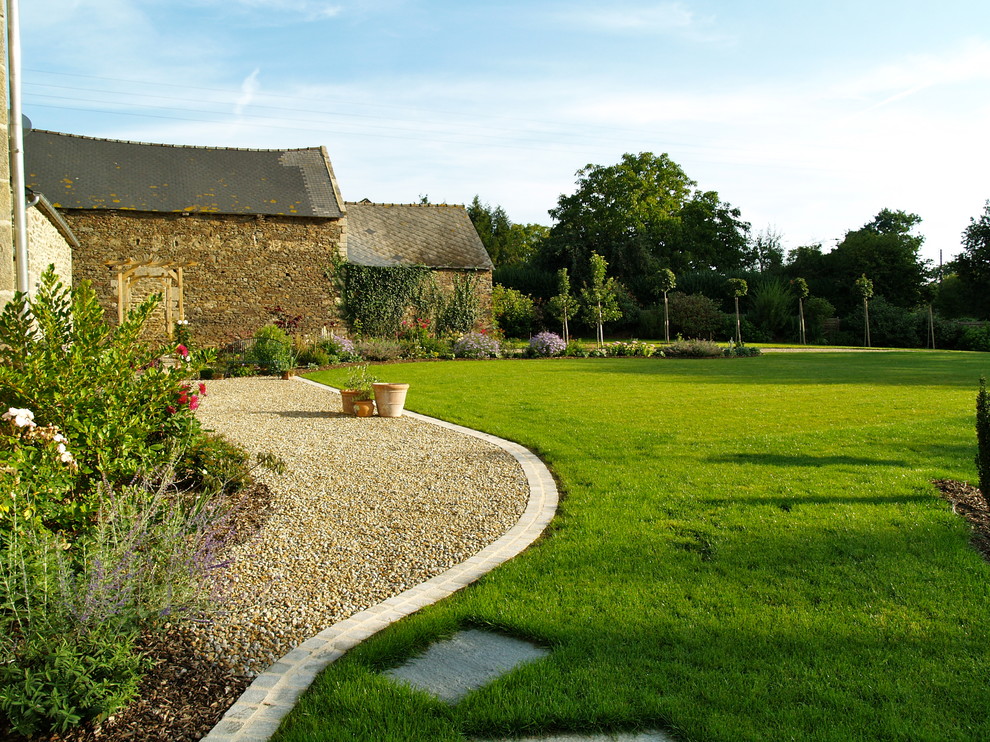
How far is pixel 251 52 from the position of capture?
39.9 ft

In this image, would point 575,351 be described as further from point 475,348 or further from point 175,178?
point 175,178

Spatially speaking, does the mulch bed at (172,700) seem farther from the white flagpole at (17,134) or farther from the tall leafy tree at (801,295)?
the tall leafy tree at (801,295)

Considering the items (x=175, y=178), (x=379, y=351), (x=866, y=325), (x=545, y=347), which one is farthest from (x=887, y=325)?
(x=175, y=178)

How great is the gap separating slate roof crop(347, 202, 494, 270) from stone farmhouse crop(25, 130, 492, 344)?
84 centimetres

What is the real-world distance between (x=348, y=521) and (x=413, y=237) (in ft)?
69.6

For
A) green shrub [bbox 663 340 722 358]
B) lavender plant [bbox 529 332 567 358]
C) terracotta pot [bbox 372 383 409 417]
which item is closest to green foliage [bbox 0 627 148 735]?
terracotta pot [bbox 372 383 409 417]

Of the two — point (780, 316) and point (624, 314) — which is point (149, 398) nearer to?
point (624, 314)

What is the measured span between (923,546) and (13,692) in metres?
4.40

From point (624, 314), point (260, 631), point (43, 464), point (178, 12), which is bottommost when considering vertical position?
point (260, 631)

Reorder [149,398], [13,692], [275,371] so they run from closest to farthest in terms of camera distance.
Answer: [13,692]
[149,398]
[275,371]

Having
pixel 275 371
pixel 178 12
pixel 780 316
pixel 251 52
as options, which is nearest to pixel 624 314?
pixel 780 316

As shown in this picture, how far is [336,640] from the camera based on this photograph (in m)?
3.09

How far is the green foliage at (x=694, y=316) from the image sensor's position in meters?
29.4

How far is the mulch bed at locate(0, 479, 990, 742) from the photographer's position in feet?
7.79
